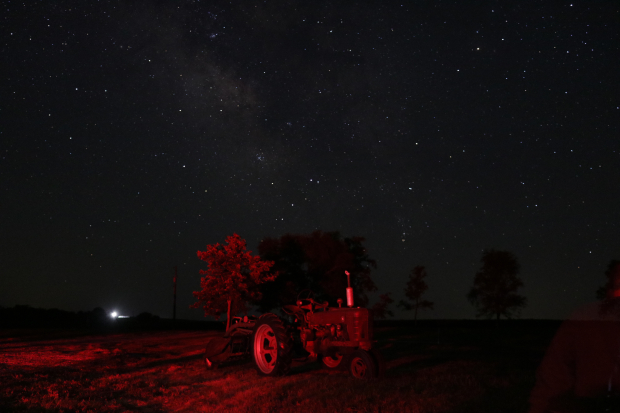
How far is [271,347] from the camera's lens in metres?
11.5

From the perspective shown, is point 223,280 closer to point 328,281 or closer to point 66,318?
point 328,281

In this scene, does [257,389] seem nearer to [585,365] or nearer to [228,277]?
[585,365]

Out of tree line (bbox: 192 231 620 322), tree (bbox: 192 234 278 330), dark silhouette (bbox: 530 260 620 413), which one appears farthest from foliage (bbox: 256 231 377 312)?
dark silhouette (bbox: 530 260 620 413)

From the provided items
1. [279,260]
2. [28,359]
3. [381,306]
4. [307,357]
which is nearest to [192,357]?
[28,359]

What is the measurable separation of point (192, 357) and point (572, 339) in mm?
15169

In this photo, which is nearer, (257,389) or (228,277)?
(257,389)

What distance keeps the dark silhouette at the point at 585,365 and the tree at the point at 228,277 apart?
22.2 metres

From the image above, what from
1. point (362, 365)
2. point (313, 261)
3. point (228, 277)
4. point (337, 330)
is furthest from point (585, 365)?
point (313, 261)

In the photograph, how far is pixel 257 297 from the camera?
26172 mm

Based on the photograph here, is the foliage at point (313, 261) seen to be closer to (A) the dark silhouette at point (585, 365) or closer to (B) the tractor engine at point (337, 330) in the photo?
(B) the tractor engine at point (337, 330)

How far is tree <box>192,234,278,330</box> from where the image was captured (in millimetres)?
24469

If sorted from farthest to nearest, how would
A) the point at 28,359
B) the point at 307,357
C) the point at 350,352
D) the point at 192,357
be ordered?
1. the point at 192,357
2. the point at 28,359
3. the point at 307,357
4. the point at 350,352

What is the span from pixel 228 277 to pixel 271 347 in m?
13.5

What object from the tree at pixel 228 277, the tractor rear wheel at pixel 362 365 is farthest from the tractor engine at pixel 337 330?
the tree at pixel 228 277
